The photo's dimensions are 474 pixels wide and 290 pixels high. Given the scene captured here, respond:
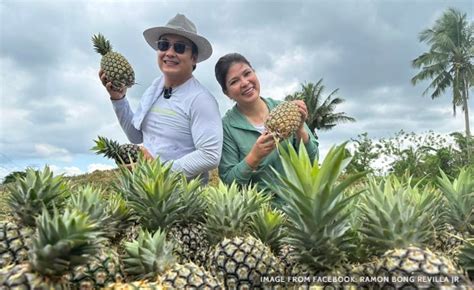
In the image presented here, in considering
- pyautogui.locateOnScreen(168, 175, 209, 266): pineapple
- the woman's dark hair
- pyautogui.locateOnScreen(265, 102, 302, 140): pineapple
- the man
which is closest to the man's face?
the man

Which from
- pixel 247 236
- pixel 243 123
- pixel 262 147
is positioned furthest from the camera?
pixel 243 123

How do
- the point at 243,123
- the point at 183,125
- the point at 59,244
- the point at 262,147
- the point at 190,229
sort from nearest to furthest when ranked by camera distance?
the point at 59,244
the point at 190,229
the point at 262,147
the point at 183,125
the point at 243,123

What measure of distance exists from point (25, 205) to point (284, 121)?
1685mm

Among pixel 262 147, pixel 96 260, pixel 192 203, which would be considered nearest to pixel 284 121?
pixel 262 147

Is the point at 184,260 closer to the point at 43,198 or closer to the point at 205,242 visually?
the point at 205,242

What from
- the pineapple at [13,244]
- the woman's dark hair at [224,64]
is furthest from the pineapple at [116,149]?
the woman's dark hair at [224,64]

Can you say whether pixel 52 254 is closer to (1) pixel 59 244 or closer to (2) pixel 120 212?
(1) pixel 59 244

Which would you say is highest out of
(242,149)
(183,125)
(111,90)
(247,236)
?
(111,90)

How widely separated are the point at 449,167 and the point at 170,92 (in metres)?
22.2

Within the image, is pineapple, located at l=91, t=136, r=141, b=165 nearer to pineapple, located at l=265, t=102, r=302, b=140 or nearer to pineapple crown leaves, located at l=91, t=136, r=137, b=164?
pineapple crown leaves, located at l=91, t=136, r=137, b=164

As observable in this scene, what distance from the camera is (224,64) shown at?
358 centimetres

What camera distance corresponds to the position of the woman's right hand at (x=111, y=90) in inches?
134

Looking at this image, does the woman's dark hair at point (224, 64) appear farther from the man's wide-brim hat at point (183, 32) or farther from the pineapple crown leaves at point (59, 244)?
the pineapple crown leaves at point (59, 244)

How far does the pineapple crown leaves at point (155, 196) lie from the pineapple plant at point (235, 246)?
0.50ft
